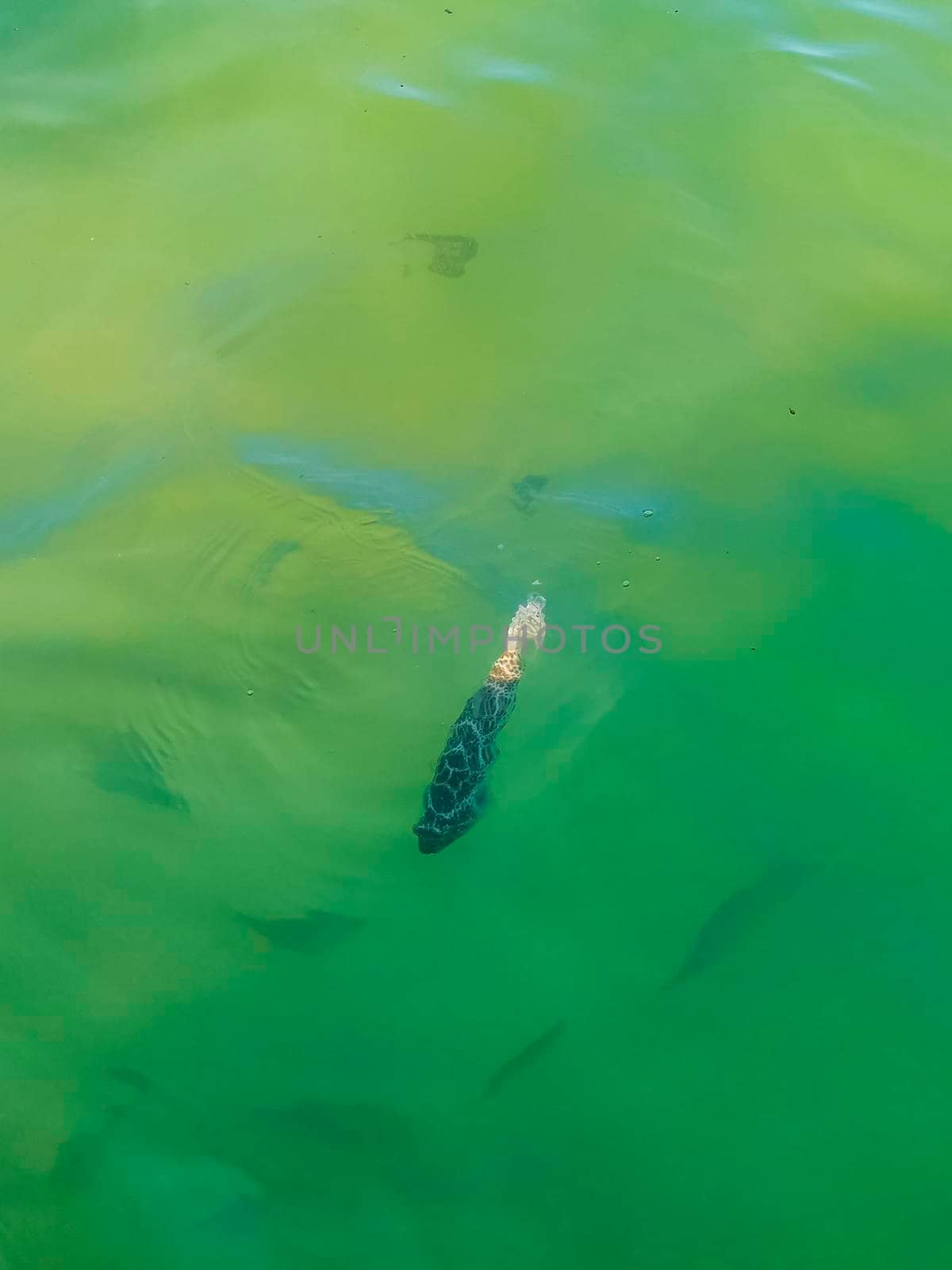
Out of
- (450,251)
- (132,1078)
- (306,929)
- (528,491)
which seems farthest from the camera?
(450,251)

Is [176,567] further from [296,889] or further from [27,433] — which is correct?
[296,889]

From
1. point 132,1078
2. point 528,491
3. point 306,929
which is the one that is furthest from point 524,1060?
point 528,491

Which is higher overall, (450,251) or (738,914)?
(450,251)

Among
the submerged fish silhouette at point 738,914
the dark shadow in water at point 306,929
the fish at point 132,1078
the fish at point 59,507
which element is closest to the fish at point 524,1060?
the submerged fish silhouette at point 738,914

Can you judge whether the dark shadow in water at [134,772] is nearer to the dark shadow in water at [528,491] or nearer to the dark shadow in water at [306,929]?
the dark shadow in water at [306,929]

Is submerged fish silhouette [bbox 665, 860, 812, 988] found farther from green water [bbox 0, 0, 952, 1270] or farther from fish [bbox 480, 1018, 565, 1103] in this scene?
fish [bbox 480, 1018, 565, 1103]

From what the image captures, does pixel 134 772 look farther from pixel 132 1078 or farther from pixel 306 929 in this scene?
pixel 132 1078

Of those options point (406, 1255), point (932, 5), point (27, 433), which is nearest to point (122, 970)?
point (406, 1255)
